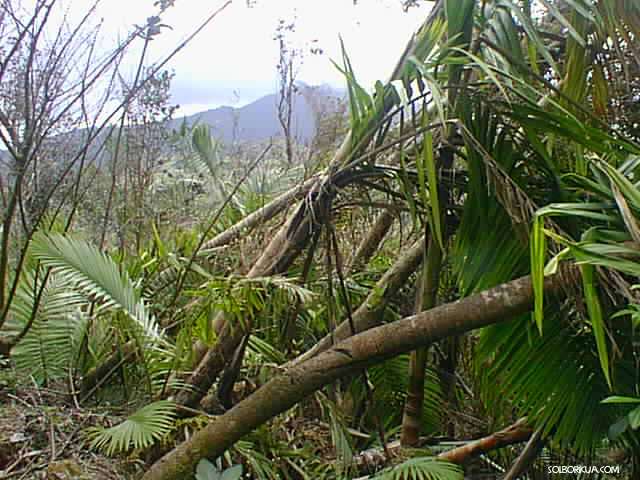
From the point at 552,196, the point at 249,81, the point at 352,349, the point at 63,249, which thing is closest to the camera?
the point at 352,349

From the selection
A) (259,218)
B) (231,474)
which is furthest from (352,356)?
(259,218)

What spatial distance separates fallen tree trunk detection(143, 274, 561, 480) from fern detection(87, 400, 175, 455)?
0.24 m

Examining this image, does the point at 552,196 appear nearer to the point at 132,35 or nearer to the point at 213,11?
the point at 213,11

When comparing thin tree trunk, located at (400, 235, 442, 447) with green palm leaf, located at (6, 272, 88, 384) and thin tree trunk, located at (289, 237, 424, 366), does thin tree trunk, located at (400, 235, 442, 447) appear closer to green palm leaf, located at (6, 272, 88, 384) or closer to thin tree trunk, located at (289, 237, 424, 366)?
thin tree trunk, located at (289, 237, 424, 366)

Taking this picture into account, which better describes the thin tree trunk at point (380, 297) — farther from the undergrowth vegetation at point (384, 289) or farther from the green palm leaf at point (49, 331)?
the green palm leaf at point (49, 331)

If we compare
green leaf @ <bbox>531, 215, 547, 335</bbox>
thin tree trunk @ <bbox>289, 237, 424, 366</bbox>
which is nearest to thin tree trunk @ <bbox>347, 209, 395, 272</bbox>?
thin tree trunk @ <bbox>289, 237, 424, 366</bbox>

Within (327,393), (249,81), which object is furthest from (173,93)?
(327,393)

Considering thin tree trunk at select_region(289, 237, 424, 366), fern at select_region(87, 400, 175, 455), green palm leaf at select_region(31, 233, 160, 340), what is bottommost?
fern at select_region(87, 400, 175, 455)

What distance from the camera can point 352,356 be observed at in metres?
1.40

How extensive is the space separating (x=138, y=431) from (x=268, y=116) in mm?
6790

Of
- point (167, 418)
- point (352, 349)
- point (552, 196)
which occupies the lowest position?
point (167, 418)

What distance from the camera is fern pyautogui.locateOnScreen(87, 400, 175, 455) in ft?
5.65

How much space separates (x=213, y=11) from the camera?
94.3 inches

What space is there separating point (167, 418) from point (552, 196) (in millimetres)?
1316
